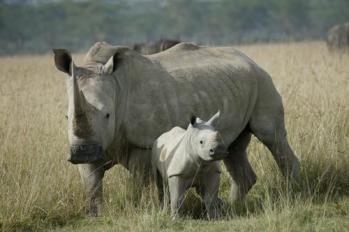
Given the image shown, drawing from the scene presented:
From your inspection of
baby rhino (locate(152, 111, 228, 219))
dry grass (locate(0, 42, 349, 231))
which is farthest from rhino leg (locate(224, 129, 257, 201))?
baby rhino (locate(152, 111, 228, 219))

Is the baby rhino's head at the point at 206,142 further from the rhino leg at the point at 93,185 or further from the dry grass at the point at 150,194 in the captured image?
the rhino leg at the point at 93,185

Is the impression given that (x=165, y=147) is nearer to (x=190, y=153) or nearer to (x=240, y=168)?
(x=190, y=153)

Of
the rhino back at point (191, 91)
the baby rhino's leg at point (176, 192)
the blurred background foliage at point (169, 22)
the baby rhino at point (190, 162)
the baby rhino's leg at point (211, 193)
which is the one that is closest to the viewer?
the baby rhino at point (190, 162)

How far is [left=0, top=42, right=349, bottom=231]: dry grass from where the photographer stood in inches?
280

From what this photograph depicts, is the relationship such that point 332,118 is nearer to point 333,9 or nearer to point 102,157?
point 102,157

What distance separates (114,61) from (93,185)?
1132 mm

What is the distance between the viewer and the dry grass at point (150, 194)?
23.3 ft

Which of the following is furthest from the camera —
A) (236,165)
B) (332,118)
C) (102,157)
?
(332,118)

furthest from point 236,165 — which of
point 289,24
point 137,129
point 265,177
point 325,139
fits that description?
point 289,24

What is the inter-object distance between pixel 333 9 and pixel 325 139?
3807 inches

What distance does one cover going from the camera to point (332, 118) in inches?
392

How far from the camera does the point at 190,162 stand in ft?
23.7

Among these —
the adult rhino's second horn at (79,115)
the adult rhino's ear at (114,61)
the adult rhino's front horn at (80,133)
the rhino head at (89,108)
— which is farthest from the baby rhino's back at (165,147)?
the adult rhino's ear at (114,61)

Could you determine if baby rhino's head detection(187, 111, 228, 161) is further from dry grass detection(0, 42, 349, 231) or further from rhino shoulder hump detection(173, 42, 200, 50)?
rhino shoulder hump detection(173, 42, 200, 50)
